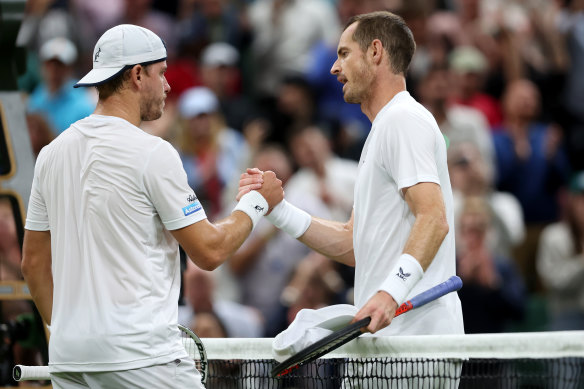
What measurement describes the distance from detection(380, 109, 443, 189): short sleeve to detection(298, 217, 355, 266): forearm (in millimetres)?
799

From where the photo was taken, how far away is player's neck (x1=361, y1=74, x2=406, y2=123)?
4840 millimetres

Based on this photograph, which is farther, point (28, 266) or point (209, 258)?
point (28, 266)

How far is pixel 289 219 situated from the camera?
206 inches

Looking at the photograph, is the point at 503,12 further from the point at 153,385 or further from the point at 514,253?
the point at 153,385

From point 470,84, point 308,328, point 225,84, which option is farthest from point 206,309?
point 470,84

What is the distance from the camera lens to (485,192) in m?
9.83

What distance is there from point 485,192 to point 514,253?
33.1 inches

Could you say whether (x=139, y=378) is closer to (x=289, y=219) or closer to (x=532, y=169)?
(x=289, y=219)

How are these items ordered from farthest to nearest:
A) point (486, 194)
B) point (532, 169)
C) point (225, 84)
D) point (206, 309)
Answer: point (225, 84)
point (532, 169)
point (486, 194)
point (206, 309)

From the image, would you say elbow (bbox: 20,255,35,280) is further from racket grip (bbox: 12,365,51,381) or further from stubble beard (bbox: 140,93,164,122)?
stubble beard (bbox: 140,93,164,122)

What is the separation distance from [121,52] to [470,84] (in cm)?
774

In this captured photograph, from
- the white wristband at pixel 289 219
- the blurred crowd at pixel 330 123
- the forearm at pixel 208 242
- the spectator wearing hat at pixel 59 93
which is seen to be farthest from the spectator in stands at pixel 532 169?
the forearm at pixel 208 242

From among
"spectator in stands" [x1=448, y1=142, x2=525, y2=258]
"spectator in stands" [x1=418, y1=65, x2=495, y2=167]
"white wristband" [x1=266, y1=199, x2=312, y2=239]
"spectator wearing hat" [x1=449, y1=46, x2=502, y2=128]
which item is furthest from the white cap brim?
"spectator wearing hat" [x1=449, y1=46, x2=502, y2=128]

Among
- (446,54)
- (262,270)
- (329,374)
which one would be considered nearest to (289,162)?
(262,270)
